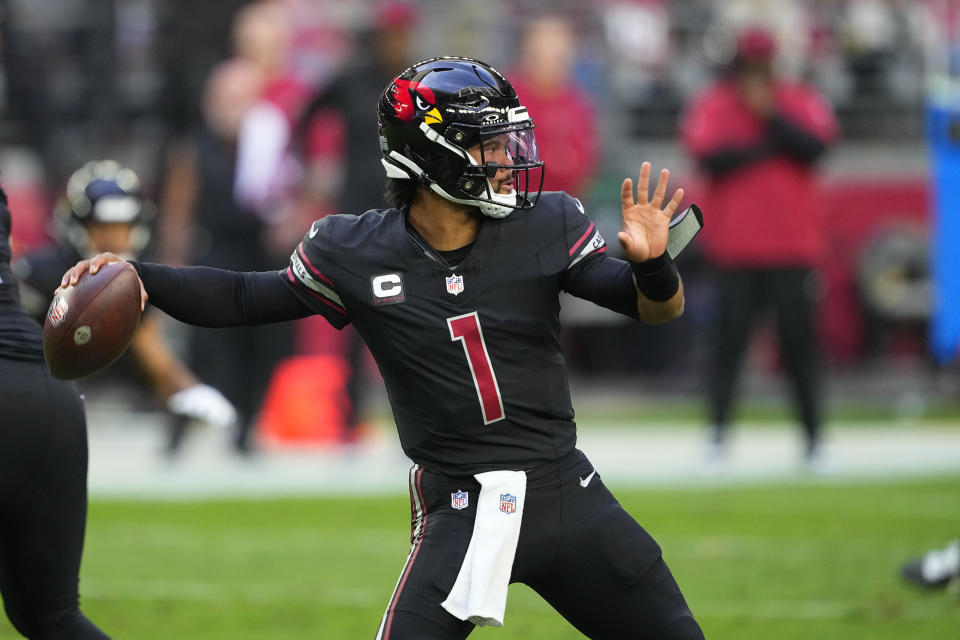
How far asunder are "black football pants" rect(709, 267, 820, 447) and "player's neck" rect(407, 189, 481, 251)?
219 inches

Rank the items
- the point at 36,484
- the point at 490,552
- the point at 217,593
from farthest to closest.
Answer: the point at 217,593
the point at 36,484
the point at 490,552

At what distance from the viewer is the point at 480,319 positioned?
3.95m

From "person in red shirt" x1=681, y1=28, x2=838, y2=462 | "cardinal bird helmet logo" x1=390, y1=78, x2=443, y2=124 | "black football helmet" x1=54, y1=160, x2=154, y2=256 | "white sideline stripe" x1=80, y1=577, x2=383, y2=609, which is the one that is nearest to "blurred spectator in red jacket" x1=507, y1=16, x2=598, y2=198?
"person in red shirt" x1=681, y1=28, x2=838, y2=462

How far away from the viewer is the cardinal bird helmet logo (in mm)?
4070

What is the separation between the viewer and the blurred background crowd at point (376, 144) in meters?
10.4

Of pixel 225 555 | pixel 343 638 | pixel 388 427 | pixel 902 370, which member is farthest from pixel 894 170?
pixel 343 638

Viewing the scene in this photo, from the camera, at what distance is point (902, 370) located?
14492 millimetres

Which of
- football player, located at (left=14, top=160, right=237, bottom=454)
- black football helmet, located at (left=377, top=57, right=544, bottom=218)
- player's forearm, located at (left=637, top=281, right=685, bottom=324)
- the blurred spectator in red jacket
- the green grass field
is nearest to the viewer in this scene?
player's forearm, located at (left=637, top=281, right=685, bottom=324)

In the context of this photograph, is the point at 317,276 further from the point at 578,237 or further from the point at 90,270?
the point at 578,237

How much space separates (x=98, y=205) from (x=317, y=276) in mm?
2702

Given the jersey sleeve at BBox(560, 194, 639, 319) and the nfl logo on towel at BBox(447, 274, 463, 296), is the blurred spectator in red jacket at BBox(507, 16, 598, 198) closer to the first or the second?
the jersey sleeve at BBox(560, 194, 639, 319)

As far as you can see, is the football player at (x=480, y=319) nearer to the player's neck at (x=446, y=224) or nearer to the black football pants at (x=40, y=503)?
the player's neck at (x=446, y=224)

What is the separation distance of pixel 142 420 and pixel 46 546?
881 cm

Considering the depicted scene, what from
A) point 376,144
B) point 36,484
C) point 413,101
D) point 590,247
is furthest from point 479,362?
point 376,144
